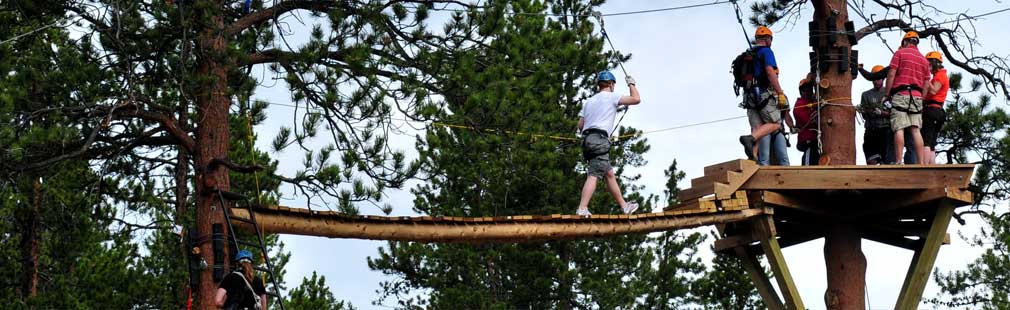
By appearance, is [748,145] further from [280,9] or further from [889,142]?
[280,9]

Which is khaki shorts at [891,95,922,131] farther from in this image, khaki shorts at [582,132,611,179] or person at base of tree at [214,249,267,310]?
person at base of tree at [214,249,267,310]

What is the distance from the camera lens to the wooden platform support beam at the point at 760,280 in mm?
16781

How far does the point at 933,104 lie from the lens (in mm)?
15758

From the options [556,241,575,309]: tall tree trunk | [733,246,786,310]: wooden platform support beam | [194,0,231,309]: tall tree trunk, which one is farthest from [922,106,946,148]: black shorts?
[556,241,575,309]: tall tree trunk

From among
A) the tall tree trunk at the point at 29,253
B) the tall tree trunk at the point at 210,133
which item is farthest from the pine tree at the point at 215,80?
the tall tree trunk at the point at 29,253

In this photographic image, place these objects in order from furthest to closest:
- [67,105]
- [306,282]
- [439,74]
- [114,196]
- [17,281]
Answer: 1. [306,282]
2. [17,281]
3. [114,196]
4. [439,74]
5. [67,105]

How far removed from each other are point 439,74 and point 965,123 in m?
6.97

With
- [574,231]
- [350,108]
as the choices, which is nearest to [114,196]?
[350,108]

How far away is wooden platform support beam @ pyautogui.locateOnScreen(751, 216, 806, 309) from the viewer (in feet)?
52.4

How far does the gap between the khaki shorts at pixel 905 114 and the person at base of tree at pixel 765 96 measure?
97 cm

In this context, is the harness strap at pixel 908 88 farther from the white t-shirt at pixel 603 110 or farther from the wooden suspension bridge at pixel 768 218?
the white t-shirt at pixel 603 110

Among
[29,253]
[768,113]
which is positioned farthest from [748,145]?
Result: [29,253]

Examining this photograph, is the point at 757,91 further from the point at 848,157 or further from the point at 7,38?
the point at 7,38

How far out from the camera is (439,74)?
15.1 meters
